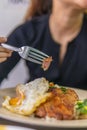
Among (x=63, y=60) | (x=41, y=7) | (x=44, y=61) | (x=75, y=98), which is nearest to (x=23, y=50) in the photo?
(x=44, y=61)

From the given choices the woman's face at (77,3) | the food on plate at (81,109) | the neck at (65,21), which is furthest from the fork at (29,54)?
the neck at (65,21)

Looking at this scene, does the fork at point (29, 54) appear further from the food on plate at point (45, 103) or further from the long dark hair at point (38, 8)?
the long dark hair at point (38, 8)

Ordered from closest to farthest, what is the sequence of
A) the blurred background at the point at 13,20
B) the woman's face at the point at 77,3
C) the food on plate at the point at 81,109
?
the food on plate at the point at 81,109
the woman's face at the point at 77,3
the blurred background at the point at 13,20

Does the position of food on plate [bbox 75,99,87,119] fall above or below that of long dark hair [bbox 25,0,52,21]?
below

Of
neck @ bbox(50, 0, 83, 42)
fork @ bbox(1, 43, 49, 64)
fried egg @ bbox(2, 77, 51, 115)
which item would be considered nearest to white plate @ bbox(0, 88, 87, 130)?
fried egg @ bbox(2, 77, 51, 115)

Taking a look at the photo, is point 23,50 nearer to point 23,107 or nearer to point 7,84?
point 23,107

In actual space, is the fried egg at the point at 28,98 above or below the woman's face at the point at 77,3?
below

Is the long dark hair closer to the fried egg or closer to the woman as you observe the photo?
the woman

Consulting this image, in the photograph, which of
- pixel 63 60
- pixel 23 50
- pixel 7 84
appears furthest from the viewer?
pixel 7 84
